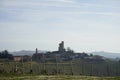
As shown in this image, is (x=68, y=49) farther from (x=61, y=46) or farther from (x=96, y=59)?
(x=96, y=59)

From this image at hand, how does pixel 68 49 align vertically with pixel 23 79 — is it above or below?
above

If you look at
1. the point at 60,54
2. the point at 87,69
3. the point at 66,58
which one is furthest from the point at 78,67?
the point at 60,54

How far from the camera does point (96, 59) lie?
117438 millimetres

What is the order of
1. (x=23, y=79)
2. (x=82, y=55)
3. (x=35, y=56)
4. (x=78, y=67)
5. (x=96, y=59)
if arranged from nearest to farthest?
1. (x=23, y=79)
2. (x=78, y=67)
3. (x=35, y=56)
4. (x=96, y=59)
5. (x=82, y=55)

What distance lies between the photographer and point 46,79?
109ft

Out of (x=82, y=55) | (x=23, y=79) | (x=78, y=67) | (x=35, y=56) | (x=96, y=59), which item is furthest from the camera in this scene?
(x=82, y=55)

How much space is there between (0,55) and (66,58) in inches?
1062

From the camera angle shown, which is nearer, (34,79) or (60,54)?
(34,79)

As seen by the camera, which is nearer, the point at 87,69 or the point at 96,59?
the point at 87,69

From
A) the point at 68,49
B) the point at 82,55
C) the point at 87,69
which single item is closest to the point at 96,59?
the point at 82,55

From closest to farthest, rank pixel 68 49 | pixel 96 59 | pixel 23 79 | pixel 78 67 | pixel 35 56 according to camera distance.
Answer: pixel 23 79 → pixel 78 67 → pixel 35 56 → pixel 96 59 → pixel 68 49

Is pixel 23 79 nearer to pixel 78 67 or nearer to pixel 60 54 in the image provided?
pixel 78 67

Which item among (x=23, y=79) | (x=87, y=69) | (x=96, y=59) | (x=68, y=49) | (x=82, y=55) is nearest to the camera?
(x=23, y=79)

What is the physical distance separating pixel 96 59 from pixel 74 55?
10303 mm
